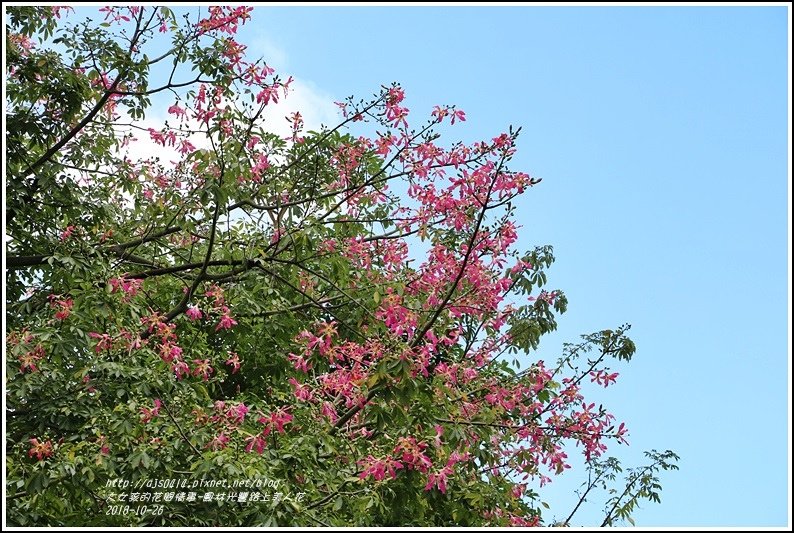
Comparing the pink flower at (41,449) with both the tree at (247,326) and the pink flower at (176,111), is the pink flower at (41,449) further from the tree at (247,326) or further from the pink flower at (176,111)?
the pink flower at (176,111)

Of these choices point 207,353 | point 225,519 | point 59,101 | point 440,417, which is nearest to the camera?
point 225,519

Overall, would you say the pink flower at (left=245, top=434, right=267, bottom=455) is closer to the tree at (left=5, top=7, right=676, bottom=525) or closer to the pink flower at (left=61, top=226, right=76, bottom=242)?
the tree at (left=5, top=7, right=676, bottom=525)

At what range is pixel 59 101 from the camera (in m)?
6.74

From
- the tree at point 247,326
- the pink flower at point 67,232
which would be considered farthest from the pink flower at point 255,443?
the pink flower at point 67,232

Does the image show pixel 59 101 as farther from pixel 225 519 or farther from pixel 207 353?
pixel 225 519

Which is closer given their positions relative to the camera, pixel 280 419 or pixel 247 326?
pixel 280 419

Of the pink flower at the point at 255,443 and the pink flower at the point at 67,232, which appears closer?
the pink flower at the point at 255,443

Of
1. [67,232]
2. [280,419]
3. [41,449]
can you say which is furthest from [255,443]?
[67,232]

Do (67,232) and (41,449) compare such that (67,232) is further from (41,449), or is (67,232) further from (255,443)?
(255,443)

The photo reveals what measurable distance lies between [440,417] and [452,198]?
1.47 meters

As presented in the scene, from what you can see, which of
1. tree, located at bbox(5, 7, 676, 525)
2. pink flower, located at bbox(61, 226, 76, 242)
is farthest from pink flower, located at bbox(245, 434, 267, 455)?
pink flower, located at bbox(61, 226, 76, 242)

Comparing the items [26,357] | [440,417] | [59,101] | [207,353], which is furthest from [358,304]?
[59,101]

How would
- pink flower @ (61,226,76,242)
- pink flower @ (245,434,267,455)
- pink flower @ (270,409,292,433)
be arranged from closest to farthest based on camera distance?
pink flower @ (245,434,267,455), pink flower @ (270,409,292,433), pink flower @ (61,226,76,242)

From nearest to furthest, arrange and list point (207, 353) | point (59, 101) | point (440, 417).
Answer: point (440, 417), point (59, 101), point (207, 353)
